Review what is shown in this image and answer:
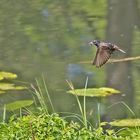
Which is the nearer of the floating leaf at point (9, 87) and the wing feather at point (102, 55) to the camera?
the wing feather at point (102, 55)

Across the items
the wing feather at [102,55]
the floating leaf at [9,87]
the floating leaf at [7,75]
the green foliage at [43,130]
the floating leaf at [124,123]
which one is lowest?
the floating leaf at [124,123]

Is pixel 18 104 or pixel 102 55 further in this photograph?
pixel 18 104

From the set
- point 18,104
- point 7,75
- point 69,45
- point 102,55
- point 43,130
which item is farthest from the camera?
point 69,45

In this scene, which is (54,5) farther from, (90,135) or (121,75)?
(90,135)

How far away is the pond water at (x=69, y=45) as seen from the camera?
4949 millimetres

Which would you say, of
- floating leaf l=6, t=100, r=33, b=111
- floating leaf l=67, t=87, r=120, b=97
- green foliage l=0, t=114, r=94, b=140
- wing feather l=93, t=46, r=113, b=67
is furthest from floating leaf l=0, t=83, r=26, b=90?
wing feather l=93, t=46, r=113, b=67

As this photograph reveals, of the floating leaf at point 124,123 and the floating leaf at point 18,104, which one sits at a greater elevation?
the floating leaf at point 18,104

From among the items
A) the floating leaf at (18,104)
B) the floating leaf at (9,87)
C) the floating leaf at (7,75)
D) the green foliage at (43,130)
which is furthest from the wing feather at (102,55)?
the floating leaf at (7,75)

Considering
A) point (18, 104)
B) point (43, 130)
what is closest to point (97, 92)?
point (18, 104)

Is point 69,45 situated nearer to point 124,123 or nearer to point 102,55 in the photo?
point 124,123

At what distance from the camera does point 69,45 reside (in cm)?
630

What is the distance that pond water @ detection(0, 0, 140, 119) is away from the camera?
195 inches

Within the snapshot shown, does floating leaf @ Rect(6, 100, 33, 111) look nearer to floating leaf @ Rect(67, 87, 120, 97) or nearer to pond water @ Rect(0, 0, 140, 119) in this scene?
pond water @ Rect(0, 0, 140, 119)

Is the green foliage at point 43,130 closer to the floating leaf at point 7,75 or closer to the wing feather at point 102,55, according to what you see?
the wing feather at point 102,55
